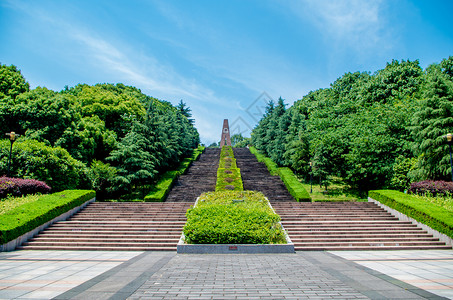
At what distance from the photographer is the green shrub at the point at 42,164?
16250mm

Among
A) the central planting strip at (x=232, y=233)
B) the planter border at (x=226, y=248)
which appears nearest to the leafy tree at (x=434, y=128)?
the central planting strip at (x=232, y=233)

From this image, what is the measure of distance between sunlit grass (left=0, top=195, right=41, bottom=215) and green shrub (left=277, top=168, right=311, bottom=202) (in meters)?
16.1

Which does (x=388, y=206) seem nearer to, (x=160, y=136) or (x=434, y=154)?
(x=434, y=154)

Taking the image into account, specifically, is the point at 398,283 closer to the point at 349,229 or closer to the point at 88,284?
the point at 88,284

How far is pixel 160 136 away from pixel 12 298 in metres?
21.3

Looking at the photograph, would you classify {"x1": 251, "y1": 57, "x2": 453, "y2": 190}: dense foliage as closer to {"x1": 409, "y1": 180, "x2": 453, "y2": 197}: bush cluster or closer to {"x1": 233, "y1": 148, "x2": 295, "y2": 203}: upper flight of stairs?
{"x1": 409, "y1": 180, "x2": 453, "y2": 197}: bush cluster

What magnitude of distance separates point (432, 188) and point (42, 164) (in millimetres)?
22791

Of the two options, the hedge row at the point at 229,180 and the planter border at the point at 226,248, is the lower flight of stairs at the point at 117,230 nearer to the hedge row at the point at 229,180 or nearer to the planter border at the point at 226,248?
the planter border at the point at 226,248

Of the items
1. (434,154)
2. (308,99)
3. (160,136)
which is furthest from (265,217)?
(308,99)

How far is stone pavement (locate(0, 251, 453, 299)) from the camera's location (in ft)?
15.9

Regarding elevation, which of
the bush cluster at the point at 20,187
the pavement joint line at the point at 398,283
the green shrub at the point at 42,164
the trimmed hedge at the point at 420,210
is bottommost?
the pavement joint line at the point at 398,283

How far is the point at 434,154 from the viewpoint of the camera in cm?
1639

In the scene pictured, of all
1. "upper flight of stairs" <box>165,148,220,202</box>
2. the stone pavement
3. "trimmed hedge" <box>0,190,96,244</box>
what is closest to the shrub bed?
the stone pavement

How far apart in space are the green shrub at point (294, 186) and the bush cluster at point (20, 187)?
16.1 m
